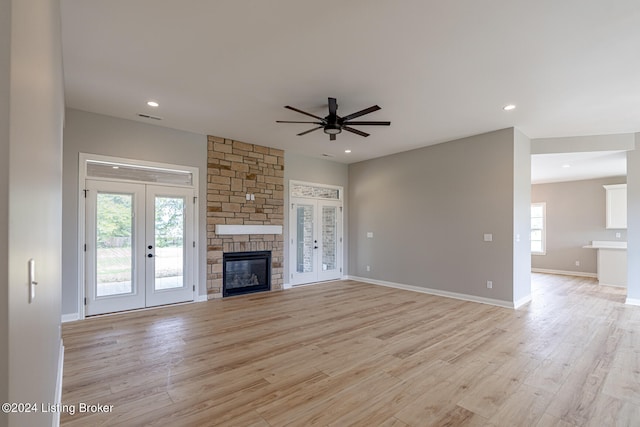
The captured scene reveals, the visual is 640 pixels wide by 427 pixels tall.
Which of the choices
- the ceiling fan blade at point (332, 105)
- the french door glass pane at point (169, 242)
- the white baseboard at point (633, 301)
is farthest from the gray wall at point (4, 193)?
the white baseboard at point (633, 301)

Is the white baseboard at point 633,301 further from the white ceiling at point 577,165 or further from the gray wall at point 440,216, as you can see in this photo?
the white ceiling at point 577,165

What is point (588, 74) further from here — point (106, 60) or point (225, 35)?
point (106, 60)

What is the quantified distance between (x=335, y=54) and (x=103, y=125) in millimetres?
3859

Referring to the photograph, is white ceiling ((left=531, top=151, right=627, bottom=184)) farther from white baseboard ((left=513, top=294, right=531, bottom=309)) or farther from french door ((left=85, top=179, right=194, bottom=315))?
french door ((left=85, top=179, right=194, bottom=315))

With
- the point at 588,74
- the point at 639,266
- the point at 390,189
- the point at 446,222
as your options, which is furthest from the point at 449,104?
the point at 639,266

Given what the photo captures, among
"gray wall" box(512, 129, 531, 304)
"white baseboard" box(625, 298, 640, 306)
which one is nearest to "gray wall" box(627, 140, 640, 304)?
"white baseboard" box(625, 298, 640, 306)

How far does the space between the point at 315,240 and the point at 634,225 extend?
6005 millimetres

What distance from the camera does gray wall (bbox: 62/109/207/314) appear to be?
4.50 meters

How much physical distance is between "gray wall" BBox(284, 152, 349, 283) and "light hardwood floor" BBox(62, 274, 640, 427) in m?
2.36

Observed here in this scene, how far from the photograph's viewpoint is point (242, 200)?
6.28 meters

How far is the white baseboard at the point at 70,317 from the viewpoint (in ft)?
14.5

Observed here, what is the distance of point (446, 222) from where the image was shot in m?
6.22

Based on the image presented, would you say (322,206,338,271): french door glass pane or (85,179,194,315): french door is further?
(322,206,338,271): french door glass pane

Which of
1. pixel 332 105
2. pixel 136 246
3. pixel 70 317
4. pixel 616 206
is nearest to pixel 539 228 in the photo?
pixel 616 206
